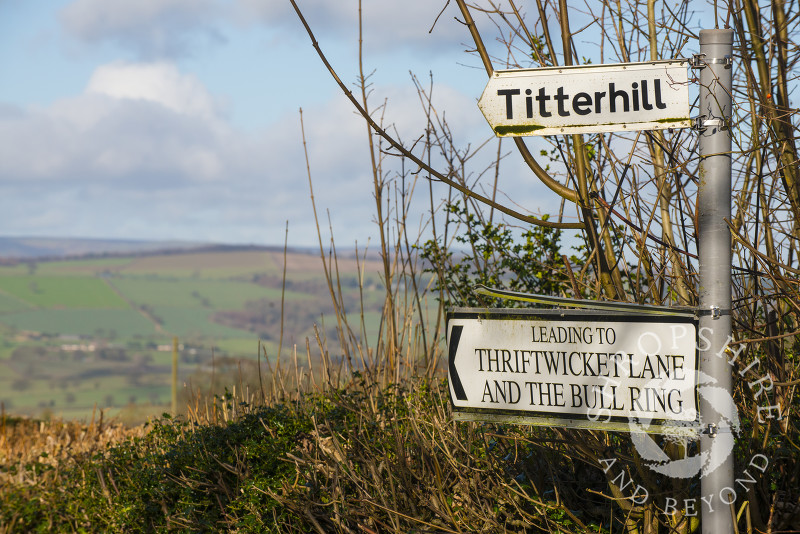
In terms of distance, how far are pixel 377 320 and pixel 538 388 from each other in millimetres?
3135

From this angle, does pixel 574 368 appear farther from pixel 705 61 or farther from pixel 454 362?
pixel 705 61

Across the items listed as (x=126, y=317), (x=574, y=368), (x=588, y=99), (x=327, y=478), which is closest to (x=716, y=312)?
(x=574, y=368)

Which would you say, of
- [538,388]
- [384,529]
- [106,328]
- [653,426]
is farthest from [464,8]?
[106,328]

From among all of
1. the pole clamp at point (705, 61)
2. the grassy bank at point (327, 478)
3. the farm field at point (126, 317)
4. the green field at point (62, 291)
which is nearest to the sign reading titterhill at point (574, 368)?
the grassy bank at point (327, 478)

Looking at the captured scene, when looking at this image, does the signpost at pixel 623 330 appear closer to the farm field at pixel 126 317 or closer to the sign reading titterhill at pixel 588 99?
the sign reading titterhill at pixel 588 99

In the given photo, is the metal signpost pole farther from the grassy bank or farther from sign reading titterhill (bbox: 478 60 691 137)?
the grassy bank

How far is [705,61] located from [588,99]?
34 cm

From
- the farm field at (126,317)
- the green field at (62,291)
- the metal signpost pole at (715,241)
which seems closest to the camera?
the metal signpost pole at (715,241)

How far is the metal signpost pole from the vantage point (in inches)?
82.8

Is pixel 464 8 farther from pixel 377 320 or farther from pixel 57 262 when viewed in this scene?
pixel 57 262

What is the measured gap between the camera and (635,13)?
11.2ft

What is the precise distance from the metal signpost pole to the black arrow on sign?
2.36ft

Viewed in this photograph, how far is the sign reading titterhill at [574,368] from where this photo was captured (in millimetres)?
2160

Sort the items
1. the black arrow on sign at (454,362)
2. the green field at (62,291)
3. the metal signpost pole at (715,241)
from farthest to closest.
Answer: the green field at (62,291), the black arrow on sign at (454,362), the metal signpost pole at (715,241)
